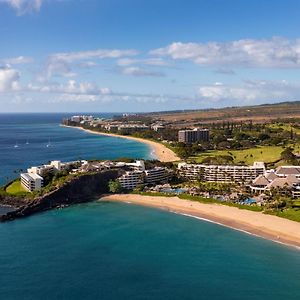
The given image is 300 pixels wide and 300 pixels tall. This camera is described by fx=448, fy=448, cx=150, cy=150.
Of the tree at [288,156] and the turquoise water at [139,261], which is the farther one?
the tree at [288,156]

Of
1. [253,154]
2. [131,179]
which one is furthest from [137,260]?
[253,154]

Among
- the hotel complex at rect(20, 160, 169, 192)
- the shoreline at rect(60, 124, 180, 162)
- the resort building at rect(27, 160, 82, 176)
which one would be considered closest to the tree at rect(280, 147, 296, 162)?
the shoreline at rect(60, 124, 180, 162)

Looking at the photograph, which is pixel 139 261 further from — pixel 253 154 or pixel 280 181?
pixel 253 154

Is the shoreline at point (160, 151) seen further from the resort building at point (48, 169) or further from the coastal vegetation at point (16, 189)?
the coastal vegetation at point (16, 189)

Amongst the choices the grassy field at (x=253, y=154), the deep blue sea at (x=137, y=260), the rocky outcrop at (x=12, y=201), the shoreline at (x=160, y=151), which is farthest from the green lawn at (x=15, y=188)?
the grassy field at (x=253, y=154)

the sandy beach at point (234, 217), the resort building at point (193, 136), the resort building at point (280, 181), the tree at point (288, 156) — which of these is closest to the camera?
the sandy beach at point (234, 217)

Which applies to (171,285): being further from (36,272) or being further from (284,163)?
(284,163)

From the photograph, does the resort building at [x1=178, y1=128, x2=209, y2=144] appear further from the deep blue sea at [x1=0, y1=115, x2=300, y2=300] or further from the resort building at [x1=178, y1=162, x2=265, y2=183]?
the deep blue sea at [x1=0, y1=115, x2=300, y2=300]
